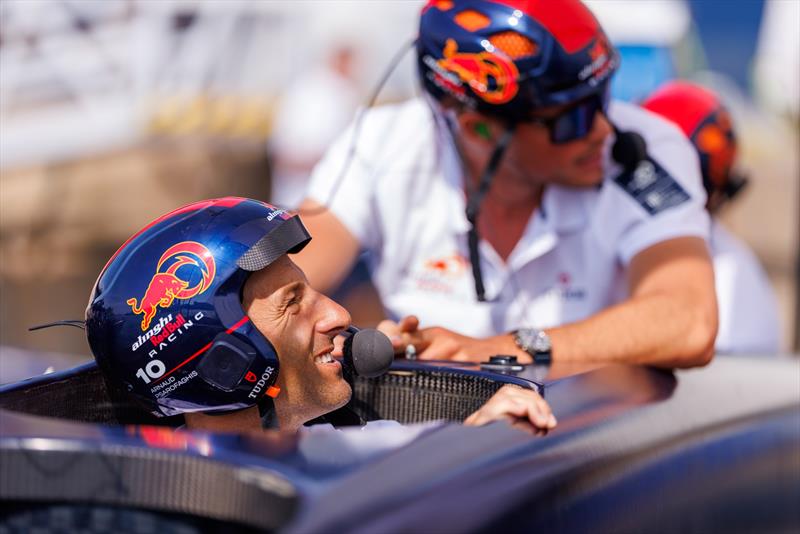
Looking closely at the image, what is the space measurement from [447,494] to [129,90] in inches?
261

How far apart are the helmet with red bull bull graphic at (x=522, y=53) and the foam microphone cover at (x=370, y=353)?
1017 millimetres

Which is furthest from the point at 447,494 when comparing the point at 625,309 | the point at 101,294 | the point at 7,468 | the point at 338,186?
the point at 338,186

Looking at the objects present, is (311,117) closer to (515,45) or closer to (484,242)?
(484,242)

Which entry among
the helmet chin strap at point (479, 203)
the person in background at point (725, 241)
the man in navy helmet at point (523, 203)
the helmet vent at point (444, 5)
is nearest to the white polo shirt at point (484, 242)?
the man in navy helmet at point (523, 203)

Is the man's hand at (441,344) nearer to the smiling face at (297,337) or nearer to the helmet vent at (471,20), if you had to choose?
the smiling face at (297,337)

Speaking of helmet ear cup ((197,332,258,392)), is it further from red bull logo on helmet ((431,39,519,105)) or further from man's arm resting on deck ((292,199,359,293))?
red bull logo on helmet ((431,39,519,105))

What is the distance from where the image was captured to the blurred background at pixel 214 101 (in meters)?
7.38

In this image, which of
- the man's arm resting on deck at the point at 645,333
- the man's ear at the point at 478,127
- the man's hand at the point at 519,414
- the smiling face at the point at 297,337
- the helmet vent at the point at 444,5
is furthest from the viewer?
the man's ear at the point at 478,127

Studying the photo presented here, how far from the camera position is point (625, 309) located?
2.93m

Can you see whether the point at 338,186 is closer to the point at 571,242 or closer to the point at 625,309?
the point at 571,242

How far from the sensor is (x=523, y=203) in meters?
3.43

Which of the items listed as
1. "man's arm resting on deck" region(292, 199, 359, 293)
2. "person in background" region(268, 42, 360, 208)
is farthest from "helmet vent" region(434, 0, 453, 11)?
"person in background" region(268, 42, 360, 208)

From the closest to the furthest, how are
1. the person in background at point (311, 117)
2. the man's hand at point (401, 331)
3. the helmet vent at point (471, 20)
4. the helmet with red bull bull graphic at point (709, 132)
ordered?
the man's hand at point (401, 331) < the helmet vent at point (471, 20) < the helmet with red bull bull graphic at point (709, 132) < the person in background at point (311, 117)

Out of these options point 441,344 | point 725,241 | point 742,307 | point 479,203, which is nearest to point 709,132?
point 725,241
